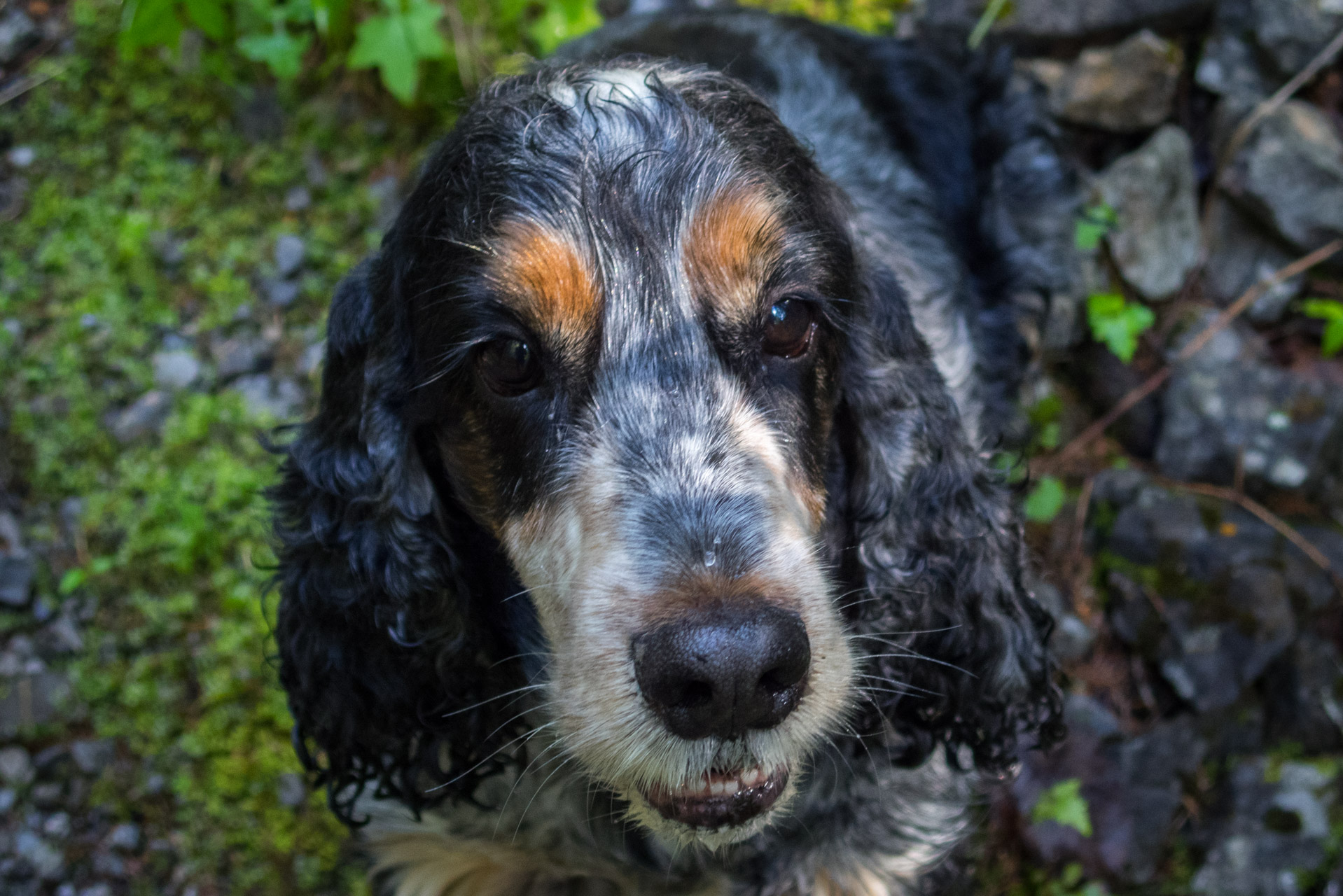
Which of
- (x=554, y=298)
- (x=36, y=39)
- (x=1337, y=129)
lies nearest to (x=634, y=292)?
(x=554, y=298)

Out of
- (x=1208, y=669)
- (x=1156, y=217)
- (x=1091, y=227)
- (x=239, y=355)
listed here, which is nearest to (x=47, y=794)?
(x=239, y=355)

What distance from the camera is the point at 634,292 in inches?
100

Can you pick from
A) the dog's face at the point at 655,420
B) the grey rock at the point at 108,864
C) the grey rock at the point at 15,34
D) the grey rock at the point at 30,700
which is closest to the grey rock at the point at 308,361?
the grey rock at the point at 30,700

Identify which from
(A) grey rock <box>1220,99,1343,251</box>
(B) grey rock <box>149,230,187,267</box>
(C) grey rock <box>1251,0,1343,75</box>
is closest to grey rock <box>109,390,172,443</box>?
(B) grey rock <box>149,230,187,267</box>

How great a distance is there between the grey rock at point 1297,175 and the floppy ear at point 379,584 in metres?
3.87

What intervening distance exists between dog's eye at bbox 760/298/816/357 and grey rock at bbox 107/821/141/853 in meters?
3.18

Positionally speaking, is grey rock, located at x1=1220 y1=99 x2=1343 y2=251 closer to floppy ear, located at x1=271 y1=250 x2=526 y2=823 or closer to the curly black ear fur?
the curly black ear fur

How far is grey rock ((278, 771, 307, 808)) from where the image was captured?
4219 millimetres

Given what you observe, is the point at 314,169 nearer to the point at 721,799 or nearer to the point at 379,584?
the point at 379,584

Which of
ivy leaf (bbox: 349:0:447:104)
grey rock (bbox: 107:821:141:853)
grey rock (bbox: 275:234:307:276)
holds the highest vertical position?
ivy leaf (bbox: 349:0:447:104)

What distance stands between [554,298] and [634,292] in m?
0.19

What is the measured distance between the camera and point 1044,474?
4766mm

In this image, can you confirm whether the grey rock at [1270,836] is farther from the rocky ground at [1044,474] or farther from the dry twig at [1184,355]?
the dry twig at [1184,355]

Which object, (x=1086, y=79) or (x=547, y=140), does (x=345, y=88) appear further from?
(x=1086, y=79)
